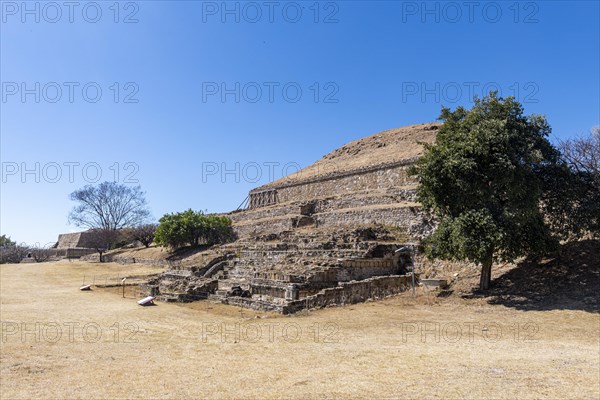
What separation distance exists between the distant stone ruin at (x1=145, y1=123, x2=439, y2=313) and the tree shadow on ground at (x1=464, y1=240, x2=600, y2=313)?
3880mm

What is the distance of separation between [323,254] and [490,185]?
744 cm

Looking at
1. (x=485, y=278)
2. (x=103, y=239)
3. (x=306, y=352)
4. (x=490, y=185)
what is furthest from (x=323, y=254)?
(x=103, y=239)

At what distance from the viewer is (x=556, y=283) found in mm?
15008

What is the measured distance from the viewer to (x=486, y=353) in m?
8.69

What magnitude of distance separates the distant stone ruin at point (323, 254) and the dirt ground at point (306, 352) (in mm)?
1461

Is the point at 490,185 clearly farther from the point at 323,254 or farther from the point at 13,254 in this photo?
the point at 13,254

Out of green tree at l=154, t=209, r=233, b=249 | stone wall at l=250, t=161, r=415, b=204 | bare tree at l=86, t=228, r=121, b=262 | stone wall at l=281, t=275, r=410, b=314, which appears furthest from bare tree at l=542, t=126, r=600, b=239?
bare tree at l=86, t=228, r=121, b=262

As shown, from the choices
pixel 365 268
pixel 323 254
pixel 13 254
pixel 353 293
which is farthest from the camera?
pixel 13 254

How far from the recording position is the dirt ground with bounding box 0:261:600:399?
659cm

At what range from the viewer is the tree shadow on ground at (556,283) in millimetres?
13508

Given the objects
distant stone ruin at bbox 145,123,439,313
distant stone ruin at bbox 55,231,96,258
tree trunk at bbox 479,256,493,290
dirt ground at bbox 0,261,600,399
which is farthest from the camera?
distant stone ruin at bbox 55,231,96,258

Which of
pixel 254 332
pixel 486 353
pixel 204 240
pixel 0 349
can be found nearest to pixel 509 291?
pixel 486 353

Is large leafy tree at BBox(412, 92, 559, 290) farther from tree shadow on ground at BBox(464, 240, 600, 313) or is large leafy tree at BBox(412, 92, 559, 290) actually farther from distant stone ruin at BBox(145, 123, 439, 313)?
distant stone ruin at BBox(145, 123, 439, 313)

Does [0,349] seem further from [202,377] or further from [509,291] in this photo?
[509,291]
